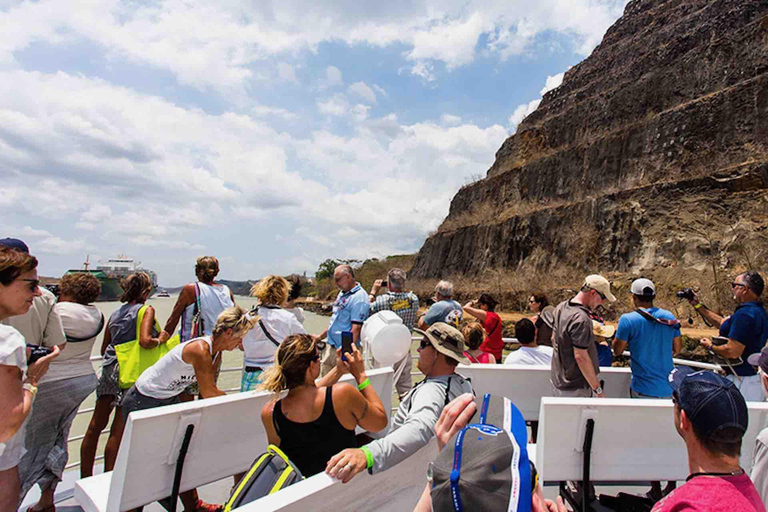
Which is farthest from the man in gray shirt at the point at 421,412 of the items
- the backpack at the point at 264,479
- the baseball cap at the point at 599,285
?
the baseball cap at the point at 599,285

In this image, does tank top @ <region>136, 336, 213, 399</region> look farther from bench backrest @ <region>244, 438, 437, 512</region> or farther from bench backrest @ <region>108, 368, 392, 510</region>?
bench backrest @ <region>244, 438, 437, 512</region>

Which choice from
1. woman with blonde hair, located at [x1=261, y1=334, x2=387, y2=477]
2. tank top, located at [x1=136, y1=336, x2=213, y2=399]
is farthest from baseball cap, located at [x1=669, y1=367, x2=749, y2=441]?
tank top, located at [x1=136, y1=336, x2=213, y2=399]

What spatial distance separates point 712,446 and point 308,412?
1730 millimetres

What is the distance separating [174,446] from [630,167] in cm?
2334

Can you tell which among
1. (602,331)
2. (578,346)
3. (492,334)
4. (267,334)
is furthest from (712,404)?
(492,334)

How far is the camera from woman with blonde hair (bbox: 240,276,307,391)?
3570 mm

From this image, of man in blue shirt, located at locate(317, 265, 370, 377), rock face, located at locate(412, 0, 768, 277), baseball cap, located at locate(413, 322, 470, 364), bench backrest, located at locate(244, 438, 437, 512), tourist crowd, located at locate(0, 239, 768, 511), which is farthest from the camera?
rock face, located at locate(412, 0, 768, 277)

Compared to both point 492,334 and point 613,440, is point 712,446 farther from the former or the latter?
point 492,334

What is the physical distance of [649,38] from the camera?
88.5 feet

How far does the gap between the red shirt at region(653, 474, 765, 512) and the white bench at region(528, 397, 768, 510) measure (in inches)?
45.1

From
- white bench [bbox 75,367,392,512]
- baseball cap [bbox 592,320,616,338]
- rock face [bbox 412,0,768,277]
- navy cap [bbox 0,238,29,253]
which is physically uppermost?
rock face [bbox 412,0,768,277]

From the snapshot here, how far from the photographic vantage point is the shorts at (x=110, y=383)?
3547 mm

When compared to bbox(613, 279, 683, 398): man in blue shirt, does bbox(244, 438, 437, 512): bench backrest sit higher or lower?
lower

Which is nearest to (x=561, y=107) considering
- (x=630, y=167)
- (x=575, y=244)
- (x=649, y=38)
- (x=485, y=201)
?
(x=649, y=38)
